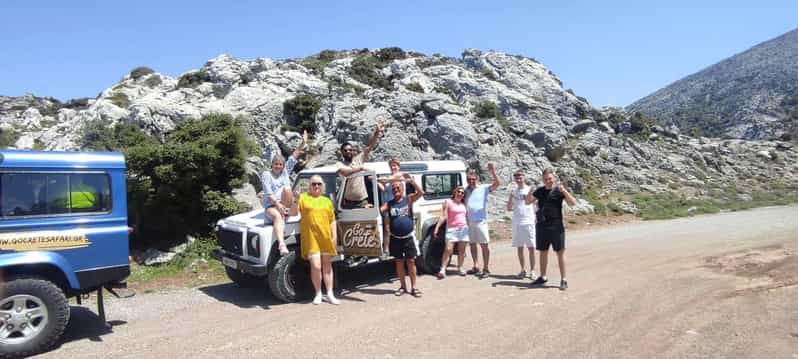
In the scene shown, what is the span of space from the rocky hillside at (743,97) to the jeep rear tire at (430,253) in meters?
73.4

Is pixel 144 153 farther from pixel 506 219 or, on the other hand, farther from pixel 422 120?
pixel 422 120

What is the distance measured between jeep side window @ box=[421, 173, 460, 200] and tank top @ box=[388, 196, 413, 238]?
168cm

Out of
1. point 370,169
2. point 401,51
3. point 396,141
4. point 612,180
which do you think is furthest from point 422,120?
point 401,51

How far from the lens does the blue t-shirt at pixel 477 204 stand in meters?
8.41

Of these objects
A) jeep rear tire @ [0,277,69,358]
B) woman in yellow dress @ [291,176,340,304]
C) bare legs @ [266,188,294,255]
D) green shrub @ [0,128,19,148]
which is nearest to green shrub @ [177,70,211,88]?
green shrub @ [0,128,19,148]

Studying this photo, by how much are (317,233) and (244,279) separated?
215cm

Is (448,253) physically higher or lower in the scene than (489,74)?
lower

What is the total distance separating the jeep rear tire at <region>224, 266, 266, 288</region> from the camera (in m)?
7.72

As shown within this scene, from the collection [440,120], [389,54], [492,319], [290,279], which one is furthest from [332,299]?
[389,54]

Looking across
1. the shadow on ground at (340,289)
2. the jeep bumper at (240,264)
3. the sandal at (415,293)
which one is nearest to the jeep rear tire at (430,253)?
the shadow on ground at (340,289)

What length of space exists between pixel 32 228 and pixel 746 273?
33.8 feet

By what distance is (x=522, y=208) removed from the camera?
7934mm

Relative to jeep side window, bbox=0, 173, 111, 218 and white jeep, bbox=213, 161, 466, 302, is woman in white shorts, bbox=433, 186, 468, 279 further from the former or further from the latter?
jeep side window, bbox=0, 173, 111, 218

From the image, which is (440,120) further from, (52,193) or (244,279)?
(52,193)
